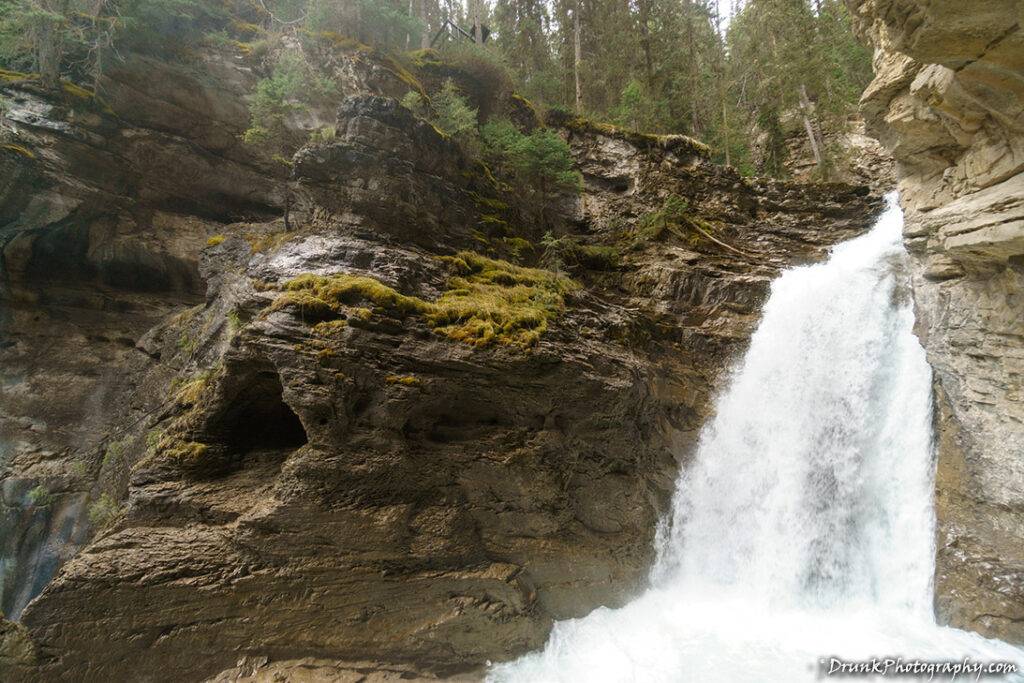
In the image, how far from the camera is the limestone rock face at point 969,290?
19.7ft

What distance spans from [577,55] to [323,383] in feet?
54.5

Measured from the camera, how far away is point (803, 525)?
807 cm

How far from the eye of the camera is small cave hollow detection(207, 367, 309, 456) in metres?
6.62

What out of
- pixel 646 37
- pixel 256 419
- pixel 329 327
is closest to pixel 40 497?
pixel 256 419

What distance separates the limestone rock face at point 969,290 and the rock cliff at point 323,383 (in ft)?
11.7

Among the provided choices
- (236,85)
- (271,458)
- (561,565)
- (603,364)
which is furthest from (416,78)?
(561,565)

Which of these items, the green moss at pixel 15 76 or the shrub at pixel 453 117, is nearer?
the green moss at pixel 15 76

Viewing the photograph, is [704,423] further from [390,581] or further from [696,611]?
[390,581]

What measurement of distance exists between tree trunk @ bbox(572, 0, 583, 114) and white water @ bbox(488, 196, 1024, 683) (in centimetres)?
1150

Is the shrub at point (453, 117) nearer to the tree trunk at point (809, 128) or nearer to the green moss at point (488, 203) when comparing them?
the green moss at point (488, 203)

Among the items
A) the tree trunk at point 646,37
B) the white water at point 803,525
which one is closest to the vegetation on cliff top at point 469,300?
the white water at point 803,525

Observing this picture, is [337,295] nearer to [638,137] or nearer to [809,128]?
[638,137]

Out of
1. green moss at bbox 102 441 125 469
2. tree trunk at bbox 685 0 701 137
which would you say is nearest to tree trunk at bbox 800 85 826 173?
tree trunk at bbox 685 0 701 137

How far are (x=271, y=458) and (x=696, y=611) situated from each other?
7684 millimetres
